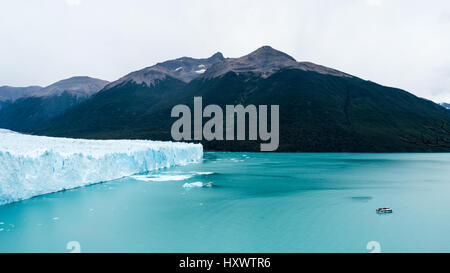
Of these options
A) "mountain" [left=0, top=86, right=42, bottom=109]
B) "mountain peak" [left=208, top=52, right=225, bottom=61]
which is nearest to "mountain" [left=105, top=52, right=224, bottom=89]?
"mountain peak" [left=208, top=52, right=225, bottom=61]

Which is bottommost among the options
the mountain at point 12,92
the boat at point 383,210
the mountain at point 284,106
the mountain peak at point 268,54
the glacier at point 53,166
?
the boat at point 383,210

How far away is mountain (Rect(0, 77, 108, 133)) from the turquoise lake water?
9446cm

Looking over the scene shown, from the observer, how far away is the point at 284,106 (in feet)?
192

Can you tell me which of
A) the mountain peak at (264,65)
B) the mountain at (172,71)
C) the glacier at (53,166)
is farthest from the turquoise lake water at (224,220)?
the mountain at (172,71)

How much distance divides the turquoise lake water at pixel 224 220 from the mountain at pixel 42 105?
94459 mm

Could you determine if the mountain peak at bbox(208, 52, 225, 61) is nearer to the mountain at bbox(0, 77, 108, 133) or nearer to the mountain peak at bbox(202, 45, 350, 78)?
the mountain peak at bbox(202, 45, 350, 78)

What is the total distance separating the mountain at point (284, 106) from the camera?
47.6 metres

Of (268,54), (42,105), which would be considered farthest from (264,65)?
(42,105)

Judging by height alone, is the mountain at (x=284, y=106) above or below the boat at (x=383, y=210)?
above

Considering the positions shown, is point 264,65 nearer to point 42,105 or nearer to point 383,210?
point 42,105

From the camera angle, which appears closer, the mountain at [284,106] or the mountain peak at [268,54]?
the mountain at [284,106]

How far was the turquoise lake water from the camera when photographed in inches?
249

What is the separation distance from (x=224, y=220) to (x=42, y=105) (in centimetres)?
11878

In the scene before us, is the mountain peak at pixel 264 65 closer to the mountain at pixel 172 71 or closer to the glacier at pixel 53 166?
the mountain at pixel 172 71
